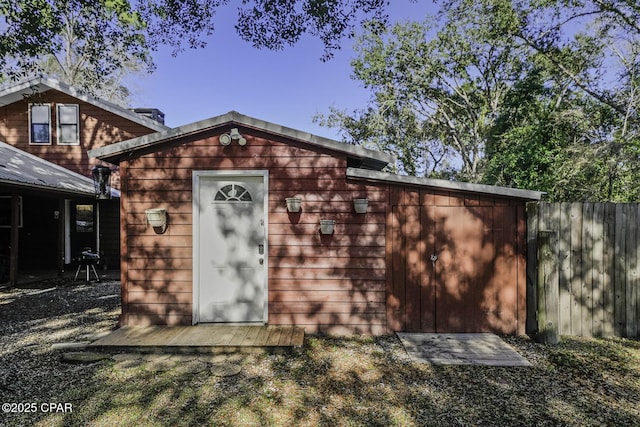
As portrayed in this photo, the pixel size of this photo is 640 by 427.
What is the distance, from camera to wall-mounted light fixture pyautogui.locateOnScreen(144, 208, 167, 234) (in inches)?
177

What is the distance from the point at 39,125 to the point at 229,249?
9.63m

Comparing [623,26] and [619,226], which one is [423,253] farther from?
[623,26]

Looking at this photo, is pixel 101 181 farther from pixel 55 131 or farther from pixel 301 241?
pixel 55 131

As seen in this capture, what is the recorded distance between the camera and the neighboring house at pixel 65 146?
10016 mm

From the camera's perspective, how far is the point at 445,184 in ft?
14.8

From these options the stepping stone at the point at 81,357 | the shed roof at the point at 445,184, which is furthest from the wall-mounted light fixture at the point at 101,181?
the shed roof at the point at 445,184

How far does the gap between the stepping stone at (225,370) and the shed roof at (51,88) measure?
8880 millimetres

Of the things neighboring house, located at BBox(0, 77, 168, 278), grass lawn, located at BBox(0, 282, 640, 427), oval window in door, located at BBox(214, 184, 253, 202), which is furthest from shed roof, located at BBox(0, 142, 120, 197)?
oval window in door, located at BBox(214, 184, 253, 202)

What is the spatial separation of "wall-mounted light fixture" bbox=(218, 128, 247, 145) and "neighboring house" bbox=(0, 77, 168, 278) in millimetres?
7049

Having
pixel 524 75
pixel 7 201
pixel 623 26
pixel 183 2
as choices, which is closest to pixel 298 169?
pixel 183 2

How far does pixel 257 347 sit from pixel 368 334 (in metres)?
1.55

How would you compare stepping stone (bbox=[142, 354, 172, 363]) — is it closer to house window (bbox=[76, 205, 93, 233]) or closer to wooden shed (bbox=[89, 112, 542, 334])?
wooden shed (bbox=[89, 112, 542, 334])

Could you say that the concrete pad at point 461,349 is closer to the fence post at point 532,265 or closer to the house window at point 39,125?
the fence post at point 532,265

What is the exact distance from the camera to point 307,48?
7.21 meters
